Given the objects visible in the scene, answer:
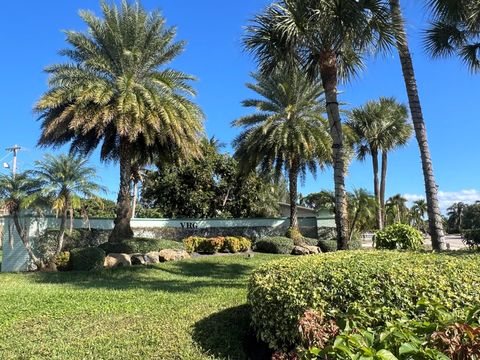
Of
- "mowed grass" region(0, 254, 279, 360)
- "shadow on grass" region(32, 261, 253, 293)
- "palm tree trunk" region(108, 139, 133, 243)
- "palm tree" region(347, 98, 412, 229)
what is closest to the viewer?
"mowed grass" region(0, 254, 279, 360)

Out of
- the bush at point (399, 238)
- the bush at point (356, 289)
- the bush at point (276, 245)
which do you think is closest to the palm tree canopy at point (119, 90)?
the bush at point (276, 245)

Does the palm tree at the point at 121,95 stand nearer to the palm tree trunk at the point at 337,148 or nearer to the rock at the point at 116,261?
the rock at the point at 116,261

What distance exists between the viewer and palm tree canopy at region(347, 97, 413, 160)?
25891 mm

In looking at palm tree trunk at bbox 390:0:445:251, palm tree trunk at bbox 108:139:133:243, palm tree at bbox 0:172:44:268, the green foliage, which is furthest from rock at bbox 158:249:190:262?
palm tree trunk at bbox 390:0:445:251

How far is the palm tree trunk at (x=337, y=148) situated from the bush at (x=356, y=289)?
5375mm

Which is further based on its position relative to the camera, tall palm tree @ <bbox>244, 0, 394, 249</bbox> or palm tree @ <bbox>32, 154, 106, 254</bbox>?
palm tree @ <bbox>32, 154, 106, 254</bbox>

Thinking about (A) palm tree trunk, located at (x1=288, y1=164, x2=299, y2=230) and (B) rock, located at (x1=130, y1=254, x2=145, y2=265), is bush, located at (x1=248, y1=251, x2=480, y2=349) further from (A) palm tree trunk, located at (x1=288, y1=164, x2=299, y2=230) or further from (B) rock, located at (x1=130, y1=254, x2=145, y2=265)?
(A) palm tree trunk, located at (x1=288, y1=164, x2=299, y2=230)

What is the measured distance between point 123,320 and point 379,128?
73.3 ft

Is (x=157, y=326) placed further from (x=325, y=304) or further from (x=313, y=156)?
(x=313, y=156)

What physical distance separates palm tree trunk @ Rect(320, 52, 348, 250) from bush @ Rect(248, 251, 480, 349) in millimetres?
5375

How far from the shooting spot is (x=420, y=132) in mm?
9938

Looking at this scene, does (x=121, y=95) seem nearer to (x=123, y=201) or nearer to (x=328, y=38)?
(x=123, y=201)

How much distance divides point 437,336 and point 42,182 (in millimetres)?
16898

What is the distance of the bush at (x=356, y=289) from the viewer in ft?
13.8
